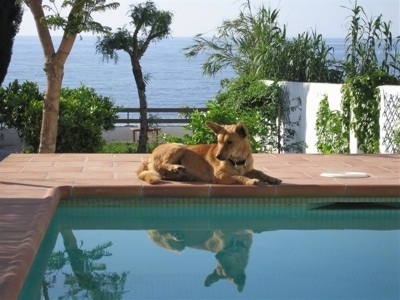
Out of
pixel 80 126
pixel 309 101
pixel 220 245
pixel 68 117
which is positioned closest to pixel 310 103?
pixel 309 101

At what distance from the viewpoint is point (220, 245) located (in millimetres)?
Result: 6684

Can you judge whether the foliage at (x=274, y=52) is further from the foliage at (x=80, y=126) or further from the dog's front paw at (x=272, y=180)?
the dog's front paw at (x=272, y=180)

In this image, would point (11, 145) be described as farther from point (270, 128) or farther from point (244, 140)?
point (244, 140)

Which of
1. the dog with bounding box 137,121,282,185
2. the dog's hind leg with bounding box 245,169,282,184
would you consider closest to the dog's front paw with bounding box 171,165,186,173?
the dog with bounding box 137,121,282,185

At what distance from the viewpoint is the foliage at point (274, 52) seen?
14.2m

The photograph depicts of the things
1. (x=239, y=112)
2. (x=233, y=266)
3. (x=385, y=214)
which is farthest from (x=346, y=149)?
(x=233, y=266)

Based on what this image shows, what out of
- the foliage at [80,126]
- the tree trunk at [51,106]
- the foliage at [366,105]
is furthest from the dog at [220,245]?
the foliage at [80,126]

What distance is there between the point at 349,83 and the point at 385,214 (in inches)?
153

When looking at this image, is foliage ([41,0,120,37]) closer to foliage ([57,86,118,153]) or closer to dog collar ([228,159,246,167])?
foliage ([57,86,118,153])

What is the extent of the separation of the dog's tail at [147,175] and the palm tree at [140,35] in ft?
21.4

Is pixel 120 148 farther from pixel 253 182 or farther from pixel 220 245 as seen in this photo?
pixel 220 245

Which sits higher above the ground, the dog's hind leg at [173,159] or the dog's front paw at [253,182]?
the dog's hind leg at [173,159]

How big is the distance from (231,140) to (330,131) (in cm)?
503

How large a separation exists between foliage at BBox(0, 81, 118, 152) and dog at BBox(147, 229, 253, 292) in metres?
6.24
